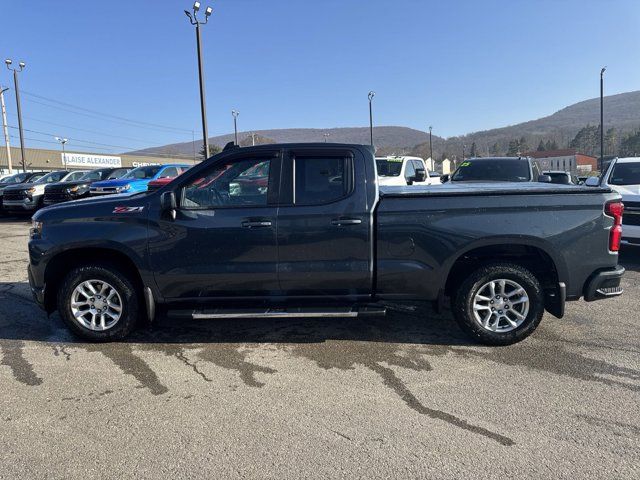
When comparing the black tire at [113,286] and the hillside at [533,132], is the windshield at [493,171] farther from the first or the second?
the hillside at [533,132]

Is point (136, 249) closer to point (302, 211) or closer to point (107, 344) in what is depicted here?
point (107, 344)

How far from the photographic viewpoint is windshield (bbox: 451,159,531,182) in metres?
11.1

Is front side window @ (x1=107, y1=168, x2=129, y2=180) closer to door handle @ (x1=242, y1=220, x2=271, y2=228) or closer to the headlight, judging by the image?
the headlight

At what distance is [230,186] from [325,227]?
1013mm

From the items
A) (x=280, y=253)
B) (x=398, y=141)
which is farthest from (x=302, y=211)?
(x=398, y=141)

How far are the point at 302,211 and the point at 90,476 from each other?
2647 mm

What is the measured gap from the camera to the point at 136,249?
4.64 metres

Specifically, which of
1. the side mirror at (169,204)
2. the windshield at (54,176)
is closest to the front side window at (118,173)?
the windshield at (54,176)

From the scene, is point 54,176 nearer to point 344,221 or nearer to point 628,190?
point 344,221

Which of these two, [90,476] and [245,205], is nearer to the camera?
[90,476]

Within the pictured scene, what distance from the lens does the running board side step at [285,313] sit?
14.6 ft

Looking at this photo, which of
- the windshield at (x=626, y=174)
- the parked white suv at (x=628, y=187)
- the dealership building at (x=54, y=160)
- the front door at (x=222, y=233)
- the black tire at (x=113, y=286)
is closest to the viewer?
the front door at (x=222, y=233)

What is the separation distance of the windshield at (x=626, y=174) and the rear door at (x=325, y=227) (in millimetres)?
7407

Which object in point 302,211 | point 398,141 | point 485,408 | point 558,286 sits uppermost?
point 398,141
